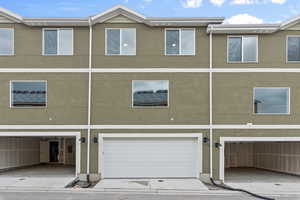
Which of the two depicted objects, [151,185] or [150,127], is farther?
[150,127]

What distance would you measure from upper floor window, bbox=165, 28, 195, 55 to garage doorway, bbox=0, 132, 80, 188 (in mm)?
6358

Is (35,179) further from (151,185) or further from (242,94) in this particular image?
(242,94)

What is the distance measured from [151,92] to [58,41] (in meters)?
5.36

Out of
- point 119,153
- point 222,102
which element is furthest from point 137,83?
point 222,102

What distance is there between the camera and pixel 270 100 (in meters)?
11.6

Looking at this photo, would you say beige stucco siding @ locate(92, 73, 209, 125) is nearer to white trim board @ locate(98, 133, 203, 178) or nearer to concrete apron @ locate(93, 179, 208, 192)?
white trim board @ locate(98, 133, 203, 178)

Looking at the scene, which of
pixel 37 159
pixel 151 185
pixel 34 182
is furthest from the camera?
pixel 37 159

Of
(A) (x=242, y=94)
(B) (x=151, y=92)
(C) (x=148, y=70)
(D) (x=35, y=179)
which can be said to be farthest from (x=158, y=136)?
(D) (x=35, y=179)

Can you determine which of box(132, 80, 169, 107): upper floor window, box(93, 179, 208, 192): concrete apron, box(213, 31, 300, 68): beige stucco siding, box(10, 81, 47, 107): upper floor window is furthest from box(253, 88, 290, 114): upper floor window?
box(10, 81, 47, 107): upper floor window

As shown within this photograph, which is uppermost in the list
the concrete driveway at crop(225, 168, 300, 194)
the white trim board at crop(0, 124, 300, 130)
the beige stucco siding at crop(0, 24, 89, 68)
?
the beige stucco siding at crop(0, 24, 89, 68)

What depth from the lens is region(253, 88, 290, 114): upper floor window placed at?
11531 mm

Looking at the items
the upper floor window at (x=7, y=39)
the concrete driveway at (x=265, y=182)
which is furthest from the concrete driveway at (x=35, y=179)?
the concrete driveway at (x=265, y=182)

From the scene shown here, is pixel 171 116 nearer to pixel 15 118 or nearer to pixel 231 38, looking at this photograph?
pixel 231 38

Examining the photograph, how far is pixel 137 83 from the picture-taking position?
11.7 m
